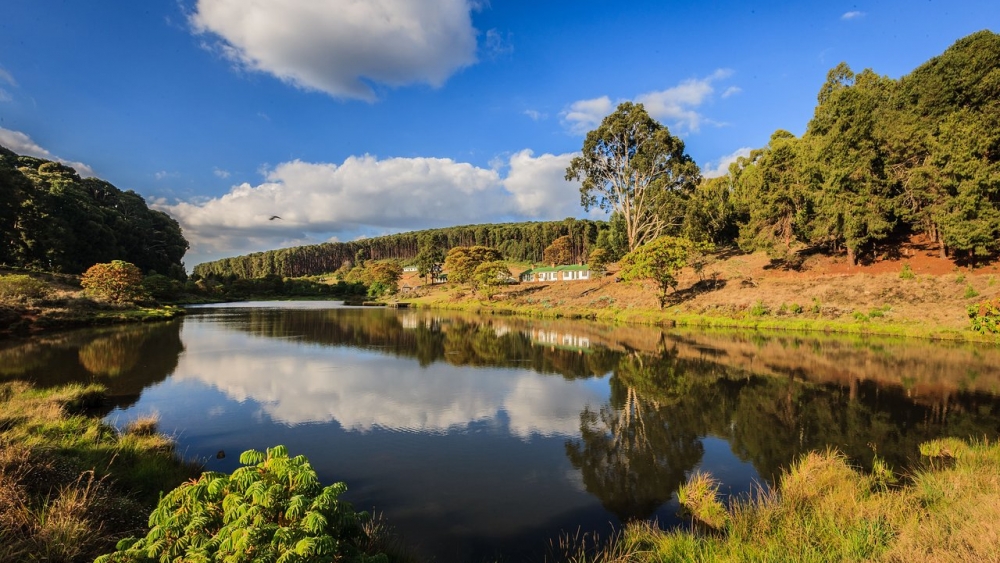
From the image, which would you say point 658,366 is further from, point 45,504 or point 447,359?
point 45,504

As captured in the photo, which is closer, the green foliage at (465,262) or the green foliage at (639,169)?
the green foliage at (639,169)

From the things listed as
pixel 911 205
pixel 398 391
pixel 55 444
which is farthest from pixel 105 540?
pixel 911 205

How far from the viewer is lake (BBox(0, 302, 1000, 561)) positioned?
9.09 metres

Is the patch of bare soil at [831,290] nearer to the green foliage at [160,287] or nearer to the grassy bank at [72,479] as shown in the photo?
the grassy bank at [72,479]

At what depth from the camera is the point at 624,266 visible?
47531mm

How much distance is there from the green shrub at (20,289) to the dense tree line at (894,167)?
67.4 meters

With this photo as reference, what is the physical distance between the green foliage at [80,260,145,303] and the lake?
76.5 ft

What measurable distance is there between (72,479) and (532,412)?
11.9 meters

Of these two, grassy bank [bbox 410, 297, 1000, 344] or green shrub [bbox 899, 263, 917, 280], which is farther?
green shrub [bbox 899, 263, 917, 280]

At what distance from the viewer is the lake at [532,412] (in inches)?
358

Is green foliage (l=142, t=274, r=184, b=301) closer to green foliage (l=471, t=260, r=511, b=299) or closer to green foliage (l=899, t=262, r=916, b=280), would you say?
green foliage (l=471, t=260, r=511, b=299)

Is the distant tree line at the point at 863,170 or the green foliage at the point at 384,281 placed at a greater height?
the distant tree line at the point at 863,170

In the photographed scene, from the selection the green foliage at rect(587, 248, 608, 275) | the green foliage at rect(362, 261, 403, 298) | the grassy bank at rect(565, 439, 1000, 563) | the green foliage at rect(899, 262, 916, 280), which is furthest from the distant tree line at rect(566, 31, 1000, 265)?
the green foliage at rect(362, 261, 403, 298)

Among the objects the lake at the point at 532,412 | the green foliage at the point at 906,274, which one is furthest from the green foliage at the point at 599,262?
the lake at the point at 532,412
